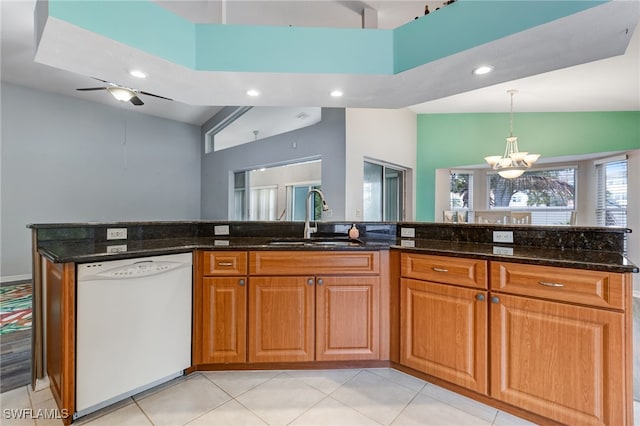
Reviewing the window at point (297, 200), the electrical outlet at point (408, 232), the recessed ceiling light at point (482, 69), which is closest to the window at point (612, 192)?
the electrical outlet at point (408, 232)

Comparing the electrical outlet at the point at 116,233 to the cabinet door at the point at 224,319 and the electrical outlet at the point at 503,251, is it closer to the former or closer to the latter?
the cabinet door at the point at 224,319

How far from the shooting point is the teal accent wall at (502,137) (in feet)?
14.2

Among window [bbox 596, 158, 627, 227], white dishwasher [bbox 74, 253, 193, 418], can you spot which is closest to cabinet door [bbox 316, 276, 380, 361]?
white dishwasher [bbox 74, 253, 193, 418]

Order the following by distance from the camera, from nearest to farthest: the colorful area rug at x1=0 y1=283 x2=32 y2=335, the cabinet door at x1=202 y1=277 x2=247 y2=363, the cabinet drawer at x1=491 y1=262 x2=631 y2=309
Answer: the cabinet drawer at x1=491 y1=262 x2=631 y2=309, the cabinet door at x1=202 y1=277 x2=247 y2=363, the colorful area rug at x1=0 y1=283 x2=32 y2=335

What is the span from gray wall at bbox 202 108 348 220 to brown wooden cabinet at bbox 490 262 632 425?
258 centimetres

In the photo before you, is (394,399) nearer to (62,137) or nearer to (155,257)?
(155,257)

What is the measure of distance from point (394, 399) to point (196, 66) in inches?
93.3

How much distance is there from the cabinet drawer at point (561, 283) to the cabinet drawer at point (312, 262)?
2.44 ft

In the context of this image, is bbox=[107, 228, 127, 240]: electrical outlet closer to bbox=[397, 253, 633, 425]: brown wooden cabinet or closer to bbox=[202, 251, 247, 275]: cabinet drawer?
bbox=[202, 251, 247, 275]: cabinet drawer

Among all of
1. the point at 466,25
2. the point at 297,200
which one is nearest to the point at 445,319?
the point at 466,25

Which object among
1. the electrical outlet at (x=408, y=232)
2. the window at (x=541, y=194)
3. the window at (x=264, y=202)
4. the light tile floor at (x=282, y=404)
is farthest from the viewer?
the window at (x=264, y=202)

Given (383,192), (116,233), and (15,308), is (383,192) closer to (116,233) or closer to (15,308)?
(116,233)

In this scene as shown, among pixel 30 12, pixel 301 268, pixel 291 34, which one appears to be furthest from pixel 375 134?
pixel 30 12

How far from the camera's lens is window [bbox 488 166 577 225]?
498cm
